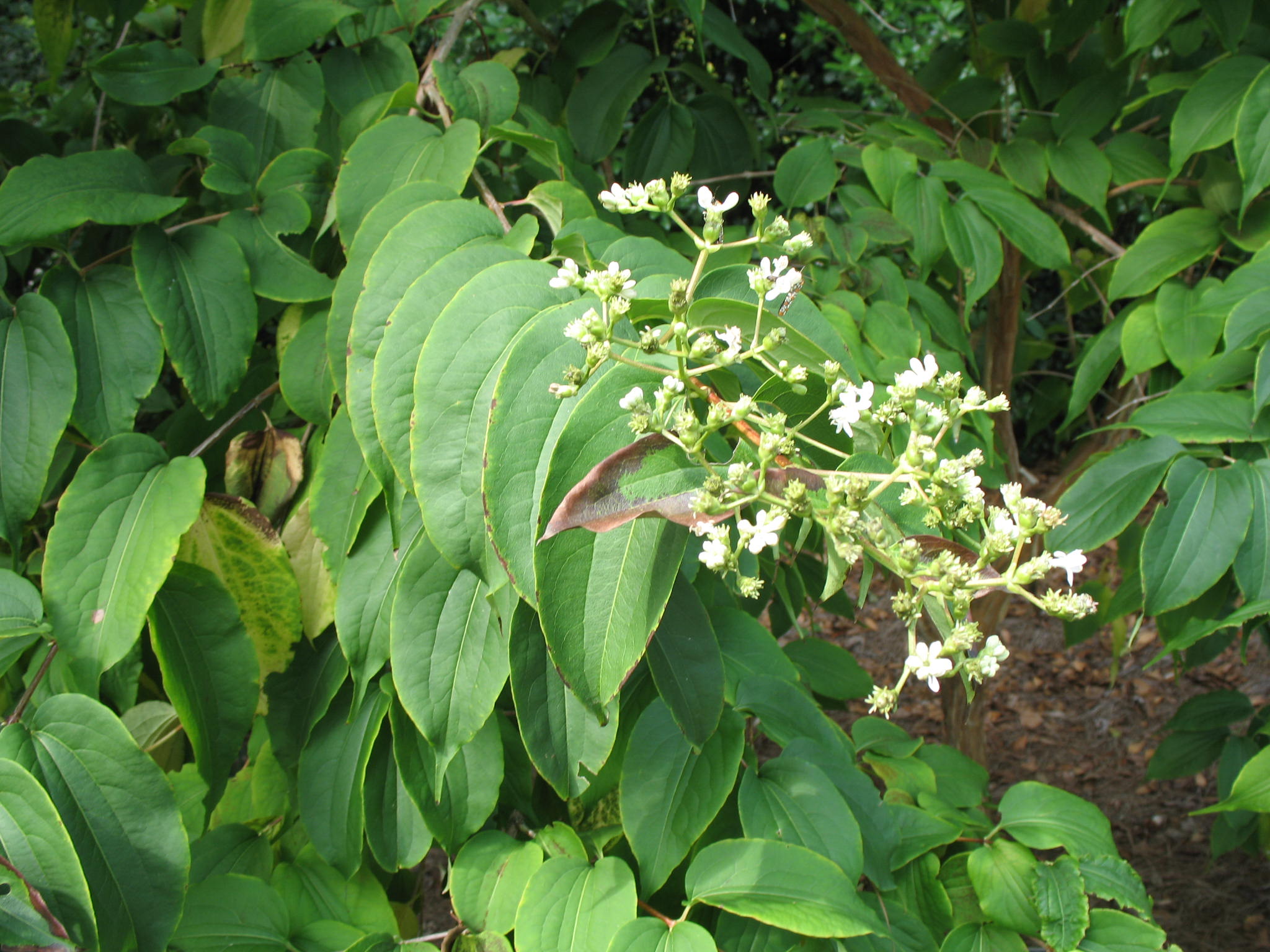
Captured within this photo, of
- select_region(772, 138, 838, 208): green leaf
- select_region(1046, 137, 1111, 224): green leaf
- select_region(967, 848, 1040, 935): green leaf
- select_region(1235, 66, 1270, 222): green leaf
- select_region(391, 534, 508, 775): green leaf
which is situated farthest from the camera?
select_region(1046, 137, 1111, 224): green leaf

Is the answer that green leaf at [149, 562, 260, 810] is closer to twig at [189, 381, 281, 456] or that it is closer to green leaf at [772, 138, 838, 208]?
twig at [189, 381, 281, 456]

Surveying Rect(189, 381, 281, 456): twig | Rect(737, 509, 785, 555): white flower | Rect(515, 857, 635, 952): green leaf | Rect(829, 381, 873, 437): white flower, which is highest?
Rect(829, 381, 873, 437): white flower

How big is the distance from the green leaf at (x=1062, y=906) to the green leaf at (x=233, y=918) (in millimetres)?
726

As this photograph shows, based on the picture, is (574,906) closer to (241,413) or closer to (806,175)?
(241,413)

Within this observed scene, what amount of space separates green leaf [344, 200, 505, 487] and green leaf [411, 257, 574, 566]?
8cm

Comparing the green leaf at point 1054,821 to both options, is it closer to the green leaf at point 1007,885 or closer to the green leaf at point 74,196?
the green leaf at point 1007,885

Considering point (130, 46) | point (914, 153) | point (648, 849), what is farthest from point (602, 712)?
point (914, 153)

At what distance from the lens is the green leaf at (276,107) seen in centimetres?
109

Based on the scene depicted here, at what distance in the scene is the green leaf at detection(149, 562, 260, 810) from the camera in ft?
2.69

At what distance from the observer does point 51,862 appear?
691 mm

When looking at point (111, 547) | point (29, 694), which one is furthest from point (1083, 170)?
point (29, 694)

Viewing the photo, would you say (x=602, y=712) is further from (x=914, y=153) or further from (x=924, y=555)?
(x=914, y=153)

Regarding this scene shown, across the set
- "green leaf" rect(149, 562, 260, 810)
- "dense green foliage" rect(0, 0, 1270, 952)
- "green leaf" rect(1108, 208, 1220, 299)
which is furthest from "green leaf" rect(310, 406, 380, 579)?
"green leaf" rect(1108, 208, 1220, 299)

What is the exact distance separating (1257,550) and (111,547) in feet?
3.83
